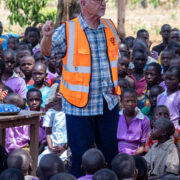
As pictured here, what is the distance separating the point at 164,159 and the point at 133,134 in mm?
807

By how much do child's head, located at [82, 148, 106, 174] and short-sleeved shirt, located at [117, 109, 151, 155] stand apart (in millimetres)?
1712

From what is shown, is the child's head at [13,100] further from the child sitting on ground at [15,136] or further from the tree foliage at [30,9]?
the tree foliage at [30,9]

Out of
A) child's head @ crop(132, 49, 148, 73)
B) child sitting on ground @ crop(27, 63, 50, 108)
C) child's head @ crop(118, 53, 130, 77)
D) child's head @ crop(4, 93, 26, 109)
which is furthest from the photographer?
child's head @ crop(132, 49, 148, 73)

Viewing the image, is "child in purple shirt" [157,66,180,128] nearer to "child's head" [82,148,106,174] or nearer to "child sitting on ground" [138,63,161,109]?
"child sitting on ground" [138,63,161,109]

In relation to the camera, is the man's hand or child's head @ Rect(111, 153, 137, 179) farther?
the man's hand

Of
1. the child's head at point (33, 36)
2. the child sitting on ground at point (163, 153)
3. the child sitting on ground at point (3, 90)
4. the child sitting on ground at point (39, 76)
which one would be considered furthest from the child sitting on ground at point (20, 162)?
the child's head at point (33, 36)

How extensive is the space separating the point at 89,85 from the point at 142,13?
768 inches

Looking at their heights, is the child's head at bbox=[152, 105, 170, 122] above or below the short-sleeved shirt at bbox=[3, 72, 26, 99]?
below

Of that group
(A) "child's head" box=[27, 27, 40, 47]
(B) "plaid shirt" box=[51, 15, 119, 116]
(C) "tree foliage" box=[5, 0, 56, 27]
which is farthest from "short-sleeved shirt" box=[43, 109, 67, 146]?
(C) "tree foliage" box=[5, 0, 56, 27]

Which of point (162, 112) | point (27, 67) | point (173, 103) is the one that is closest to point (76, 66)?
point (162, 112)

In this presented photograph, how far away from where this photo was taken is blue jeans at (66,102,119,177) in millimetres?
3873

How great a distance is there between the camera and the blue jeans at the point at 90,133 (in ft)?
12.7

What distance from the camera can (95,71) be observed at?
383 centimetres

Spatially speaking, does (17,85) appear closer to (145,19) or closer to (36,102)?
(36,102)
